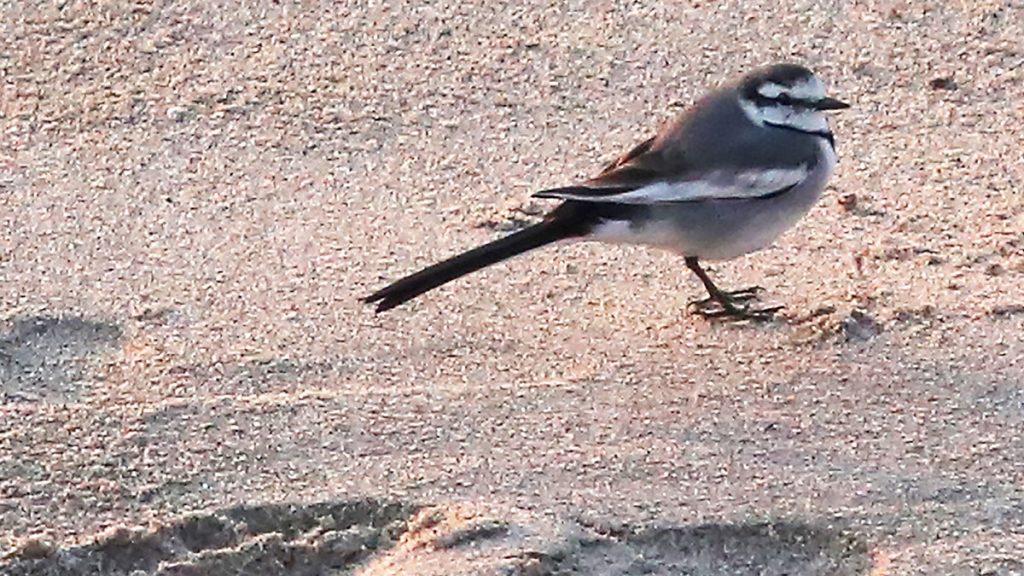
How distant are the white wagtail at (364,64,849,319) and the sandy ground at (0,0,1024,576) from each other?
0.17 meters

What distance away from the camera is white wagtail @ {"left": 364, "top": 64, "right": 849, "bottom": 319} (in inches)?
196

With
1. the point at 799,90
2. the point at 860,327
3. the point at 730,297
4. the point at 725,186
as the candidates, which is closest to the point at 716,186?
the point at 725,186

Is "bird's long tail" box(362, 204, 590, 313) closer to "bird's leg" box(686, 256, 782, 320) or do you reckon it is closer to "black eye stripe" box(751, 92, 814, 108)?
"bird's leg" box(686, 256, 782, 320)

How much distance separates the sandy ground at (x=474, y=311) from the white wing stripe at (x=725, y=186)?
25cm

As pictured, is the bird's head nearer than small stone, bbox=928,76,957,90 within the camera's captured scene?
Yes

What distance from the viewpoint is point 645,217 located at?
510 cm

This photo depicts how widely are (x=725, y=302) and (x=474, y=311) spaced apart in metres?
0.61

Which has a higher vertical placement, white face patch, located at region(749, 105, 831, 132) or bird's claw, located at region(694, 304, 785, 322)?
white face patch, located at region(749, 105, 831, 132)

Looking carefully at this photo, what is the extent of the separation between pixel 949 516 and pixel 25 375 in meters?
2.08

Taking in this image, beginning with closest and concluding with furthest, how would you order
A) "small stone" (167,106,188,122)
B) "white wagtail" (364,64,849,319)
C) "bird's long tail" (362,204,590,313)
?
"bird's long tail" (362,204,590,313) → "white wagtail" (364,64,849,319) → "small stone" (167,106,188,122)

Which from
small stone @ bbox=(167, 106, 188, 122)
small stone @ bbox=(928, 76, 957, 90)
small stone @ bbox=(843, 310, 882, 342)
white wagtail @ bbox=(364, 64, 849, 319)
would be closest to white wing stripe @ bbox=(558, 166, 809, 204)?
white wagtail @ bbox=(364, 64, 849, 319)

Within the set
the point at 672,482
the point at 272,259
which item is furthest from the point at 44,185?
the point at 672,482

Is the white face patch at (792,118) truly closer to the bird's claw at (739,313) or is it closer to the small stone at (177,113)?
the bird's claw at (739,313)

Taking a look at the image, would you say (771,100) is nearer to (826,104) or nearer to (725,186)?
(826,104)
